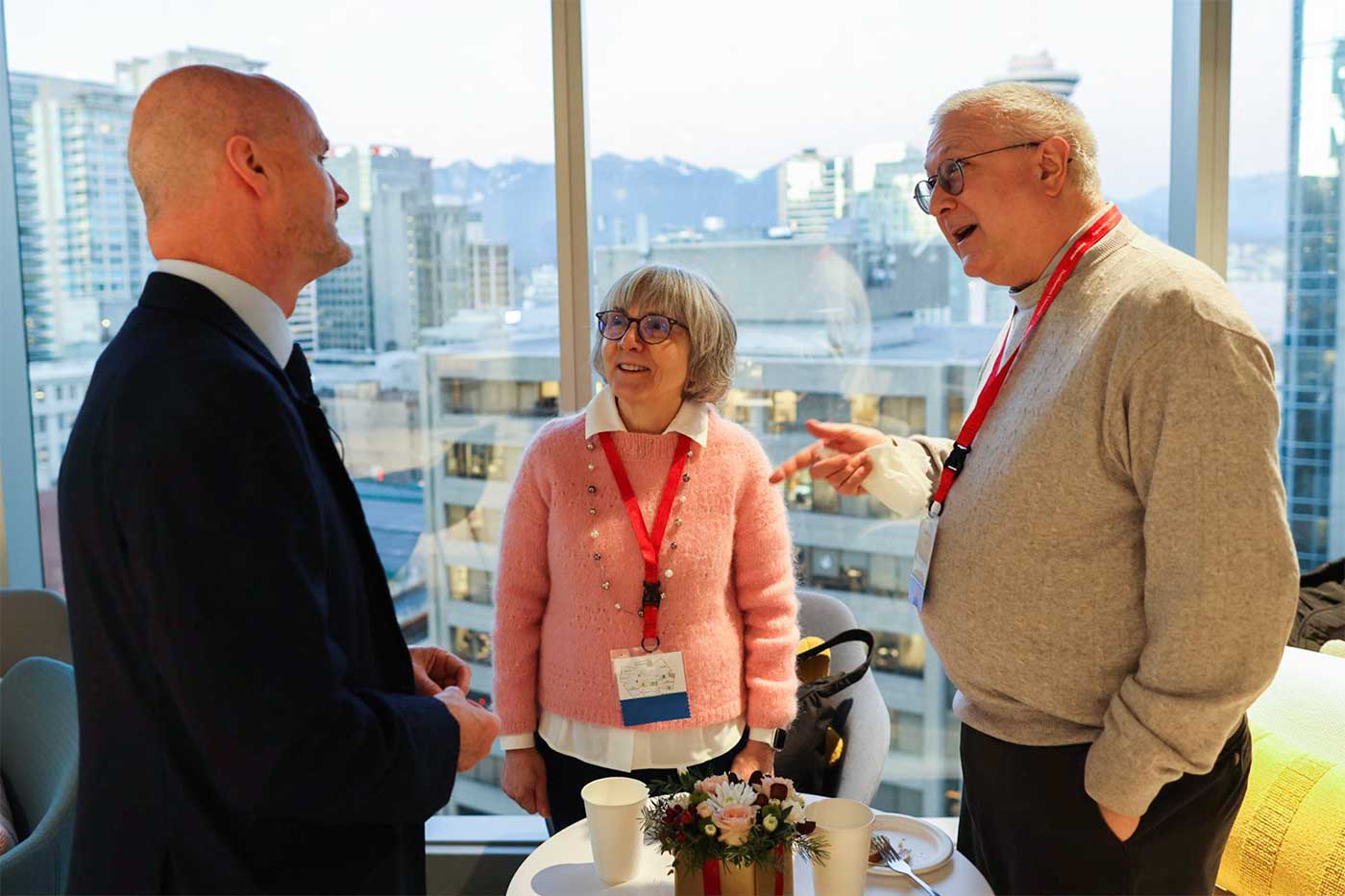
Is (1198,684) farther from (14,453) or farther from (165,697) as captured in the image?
(14,453)

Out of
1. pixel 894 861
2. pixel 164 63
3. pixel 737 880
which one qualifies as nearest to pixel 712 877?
pixel 737 880

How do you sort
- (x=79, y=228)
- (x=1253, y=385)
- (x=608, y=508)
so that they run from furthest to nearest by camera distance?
(x=79, y=228) → (x=608, y=508) → (x=1253, y=385)

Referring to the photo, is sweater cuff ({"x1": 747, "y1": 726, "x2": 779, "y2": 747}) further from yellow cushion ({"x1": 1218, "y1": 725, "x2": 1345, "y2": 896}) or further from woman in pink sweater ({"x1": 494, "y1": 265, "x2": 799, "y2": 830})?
yellow cushion ({"x1": 1218, "y1": 725, "x2": 1345, "y2": 896})

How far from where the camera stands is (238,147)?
1.34m

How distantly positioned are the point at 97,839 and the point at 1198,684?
1.42 meters

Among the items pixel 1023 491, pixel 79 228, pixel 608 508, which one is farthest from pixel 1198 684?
pixel 79 228

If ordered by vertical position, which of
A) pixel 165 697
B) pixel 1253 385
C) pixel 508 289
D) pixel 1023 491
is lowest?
pixel 165 697

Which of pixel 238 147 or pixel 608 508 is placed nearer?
pixel 238 147

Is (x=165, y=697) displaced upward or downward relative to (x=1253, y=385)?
downward

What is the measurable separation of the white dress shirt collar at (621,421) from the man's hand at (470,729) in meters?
0.99

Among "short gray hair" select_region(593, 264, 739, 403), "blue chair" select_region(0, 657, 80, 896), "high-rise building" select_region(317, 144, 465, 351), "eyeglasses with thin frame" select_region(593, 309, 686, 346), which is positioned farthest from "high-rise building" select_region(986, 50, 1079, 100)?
"blue chair" select_region(0, 657, 80, 896)

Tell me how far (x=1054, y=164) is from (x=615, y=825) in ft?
4.23

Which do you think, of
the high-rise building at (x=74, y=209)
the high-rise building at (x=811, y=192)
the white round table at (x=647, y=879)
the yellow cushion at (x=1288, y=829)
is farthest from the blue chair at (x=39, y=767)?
the yellow cushion at (x=1288, y=829)

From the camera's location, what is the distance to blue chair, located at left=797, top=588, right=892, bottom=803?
2.50 meters
